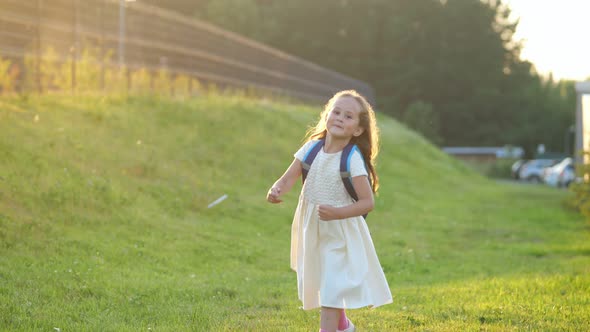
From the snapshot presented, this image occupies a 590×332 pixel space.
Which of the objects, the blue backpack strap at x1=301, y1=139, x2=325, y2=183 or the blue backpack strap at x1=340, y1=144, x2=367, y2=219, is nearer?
the blue backpack strap at x1=340, y1=144, x2=367, y2=219

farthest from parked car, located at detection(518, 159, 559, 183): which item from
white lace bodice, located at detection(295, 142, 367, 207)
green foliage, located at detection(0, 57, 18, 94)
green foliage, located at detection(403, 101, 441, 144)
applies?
white lace bodice, located at detection(295, 142, 367, 207)

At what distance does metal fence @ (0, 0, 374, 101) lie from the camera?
14945mm

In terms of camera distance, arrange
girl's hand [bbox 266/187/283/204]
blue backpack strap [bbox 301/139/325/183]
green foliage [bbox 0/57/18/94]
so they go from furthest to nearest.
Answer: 1. green foliage [bbox 0/57/18/94]
2. blue backpack strap [bbox 301/139/325/183]
3. girl's hand [bbox 266/187/283/204]

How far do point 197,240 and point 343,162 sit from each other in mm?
5413

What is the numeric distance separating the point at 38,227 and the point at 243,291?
2.49 m

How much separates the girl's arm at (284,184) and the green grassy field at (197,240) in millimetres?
1074

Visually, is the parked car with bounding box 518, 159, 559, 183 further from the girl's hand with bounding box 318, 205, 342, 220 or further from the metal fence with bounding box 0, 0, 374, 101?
the girl's hand with bounding box 318, 205, 342, 220

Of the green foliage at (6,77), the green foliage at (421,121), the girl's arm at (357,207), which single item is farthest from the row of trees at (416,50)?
the girl's arm at (357,207)

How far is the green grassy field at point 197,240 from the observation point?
6.73 metres

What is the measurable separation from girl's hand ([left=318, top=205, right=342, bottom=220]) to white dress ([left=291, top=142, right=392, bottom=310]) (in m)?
0.20

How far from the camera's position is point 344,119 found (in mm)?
5719

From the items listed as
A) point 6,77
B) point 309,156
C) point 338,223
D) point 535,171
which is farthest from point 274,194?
point 535,171

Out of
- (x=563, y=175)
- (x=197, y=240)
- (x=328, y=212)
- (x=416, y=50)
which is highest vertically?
(x=416, y=50)

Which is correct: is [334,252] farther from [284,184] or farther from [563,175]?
[563,175]
